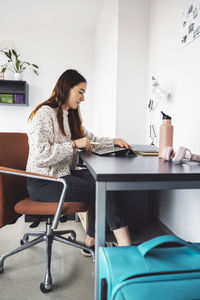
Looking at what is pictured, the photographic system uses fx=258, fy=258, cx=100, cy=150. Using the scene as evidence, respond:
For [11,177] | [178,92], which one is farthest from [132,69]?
[11,177]

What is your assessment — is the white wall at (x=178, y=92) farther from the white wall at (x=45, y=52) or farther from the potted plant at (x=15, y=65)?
the potted plant at (x=15, y=65)

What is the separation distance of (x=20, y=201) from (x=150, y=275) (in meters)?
1.00

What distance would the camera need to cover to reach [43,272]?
1524 mm

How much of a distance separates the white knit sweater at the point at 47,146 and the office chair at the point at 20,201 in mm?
127

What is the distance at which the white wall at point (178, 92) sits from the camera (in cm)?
163

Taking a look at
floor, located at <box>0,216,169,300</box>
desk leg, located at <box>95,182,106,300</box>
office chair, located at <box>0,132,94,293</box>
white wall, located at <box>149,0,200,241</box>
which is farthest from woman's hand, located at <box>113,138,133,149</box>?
desk leg, located at <box>95,182,106,300</box>

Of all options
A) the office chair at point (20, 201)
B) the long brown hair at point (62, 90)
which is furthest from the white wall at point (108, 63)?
the office chair at point (20, 201)

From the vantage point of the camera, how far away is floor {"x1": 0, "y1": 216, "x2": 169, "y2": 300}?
1.32 m

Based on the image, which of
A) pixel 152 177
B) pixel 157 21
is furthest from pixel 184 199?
pixel 157 21

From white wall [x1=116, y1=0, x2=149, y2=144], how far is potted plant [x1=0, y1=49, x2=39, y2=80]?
181 centimetres

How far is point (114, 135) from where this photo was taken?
8.63 ft

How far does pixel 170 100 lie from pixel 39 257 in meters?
1.47

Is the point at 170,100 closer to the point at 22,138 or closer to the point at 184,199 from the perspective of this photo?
the point at 184,199

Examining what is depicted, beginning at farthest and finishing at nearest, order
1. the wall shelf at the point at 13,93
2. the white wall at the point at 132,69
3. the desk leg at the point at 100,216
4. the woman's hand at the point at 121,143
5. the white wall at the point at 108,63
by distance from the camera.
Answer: the wall shelf at the point at 13,93, the white wall at the point at 108,63, the white wall at the point at 132,69, the woman's hand at the point at 121,143, the desk leg at the point at 100,216
